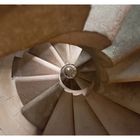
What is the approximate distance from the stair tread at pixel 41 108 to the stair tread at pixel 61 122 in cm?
11

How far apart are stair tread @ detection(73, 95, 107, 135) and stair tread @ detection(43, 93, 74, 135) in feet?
0.30

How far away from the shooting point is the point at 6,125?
3.12 m

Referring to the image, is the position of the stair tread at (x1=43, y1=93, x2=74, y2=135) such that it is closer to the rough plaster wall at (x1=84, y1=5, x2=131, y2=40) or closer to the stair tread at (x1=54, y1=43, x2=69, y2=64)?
the stair tread at (x1=54, y1=43, x2=69, y2=64)

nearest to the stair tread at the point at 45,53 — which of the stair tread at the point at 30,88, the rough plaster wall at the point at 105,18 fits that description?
the stair tread at the point at 30,88

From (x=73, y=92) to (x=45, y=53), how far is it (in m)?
0.54

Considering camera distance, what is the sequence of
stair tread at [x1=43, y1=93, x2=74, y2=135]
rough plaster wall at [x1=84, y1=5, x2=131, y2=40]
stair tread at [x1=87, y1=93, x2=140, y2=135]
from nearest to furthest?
rough plaster wall at [x1=84, y1=5, x2=131, y2=40], stair tread at [x1=87, y1=93, x2=140, y2=135], stair tread at [x1=43, y1=93, x2=74, y2=135]

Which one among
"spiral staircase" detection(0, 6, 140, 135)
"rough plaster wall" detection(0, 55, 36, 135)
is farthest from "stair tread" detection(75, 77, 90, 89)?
"rough plaster wall" detection(0, 55, 36, 135)

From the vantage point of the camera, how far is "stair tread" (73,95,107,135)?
3.14 metres

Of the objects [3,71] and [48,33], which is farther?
[3,71]

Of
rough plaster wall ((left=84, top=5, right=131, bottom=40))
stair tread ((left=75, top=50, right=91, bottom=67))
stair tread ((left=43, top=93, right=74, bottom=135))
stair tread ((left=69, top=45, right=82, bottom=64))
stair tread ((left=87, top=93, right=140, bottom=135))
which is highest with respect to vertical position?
rough plaster wall ((left=84, top=5, right=131, bottom=40))

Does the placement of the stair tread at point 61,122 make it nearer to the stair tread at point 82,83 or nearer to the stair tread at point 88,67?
the stair tread at point 82,83

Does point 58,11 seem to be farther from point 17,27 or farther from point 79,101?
point 79,101
